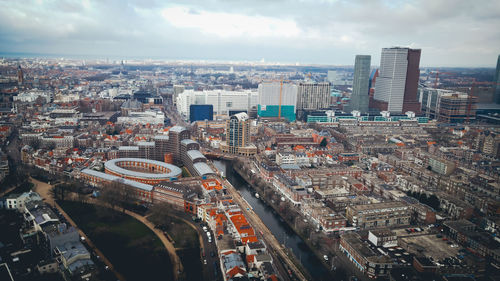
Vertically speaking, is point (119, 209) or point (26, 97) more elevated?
point (26, 97)

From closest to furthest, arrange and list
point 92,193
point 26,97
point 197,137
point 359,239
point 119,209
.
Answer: point 359,239 → point 119,209 → point 92,193 → point 197,137 → point 26,97

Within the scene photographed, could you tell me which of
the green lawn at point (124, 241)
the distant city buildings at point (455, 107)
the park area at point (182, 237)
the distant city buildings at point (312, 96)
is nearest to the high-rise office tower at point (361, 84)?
the distant city buildings at point (312, 96)

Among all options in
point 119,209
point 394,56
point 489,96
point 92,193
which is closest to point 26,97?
point 92,193

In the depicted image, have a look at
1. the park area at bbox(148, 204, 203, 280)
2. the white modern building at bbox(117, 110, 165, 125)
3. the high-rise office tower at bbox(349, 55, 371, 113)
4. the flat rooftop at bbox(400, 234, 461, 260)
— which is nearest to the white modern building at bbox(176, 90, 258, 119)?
the white modern building at bbox(117, 110, 165, 125)

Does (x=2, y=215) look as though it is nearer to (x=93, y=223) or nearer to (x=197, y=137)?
(x=93, y=223)

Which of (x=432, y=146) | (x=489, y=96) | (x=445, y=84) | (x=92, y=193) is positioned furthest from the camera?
(x=445, y=84)

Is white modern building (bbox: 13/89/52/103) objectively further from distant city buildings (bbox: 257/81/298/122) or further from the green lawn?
the green lawn

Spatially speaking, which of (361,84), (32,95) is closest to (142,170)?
(32,95)
